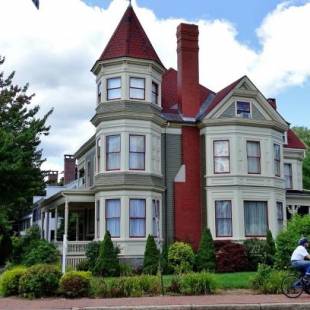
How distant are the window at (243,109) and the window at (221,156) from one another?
193cm

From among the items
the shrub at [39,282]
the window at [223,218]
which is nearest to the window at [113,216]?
the window at [223,218]

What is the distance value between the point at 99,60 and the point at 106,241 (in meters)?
9.92

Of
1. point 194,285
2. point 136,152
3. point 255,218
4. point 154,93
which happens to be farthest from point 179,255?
point 194,285

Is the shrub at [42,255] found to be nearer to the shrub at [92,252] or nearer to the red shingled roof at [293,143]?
the shrub at [92,252]

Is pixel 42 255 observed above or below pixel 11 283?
above

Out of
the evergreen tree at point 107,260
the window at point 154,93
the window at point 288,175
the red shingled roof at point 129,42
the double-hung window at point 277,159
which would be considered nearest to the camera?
the evergreen tree at point 107,260

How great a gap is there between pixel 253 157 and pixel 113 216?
8.43 meters

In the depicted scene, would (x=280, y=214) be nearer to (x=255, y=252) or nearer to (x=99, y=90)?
(x=255, y=252)

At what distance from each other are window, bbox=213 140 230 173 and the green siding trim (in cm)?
371

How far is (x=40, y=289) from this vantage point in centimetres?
1684

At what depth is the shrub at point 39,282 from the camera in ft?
55.2

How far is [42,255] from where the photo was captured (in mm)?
26219

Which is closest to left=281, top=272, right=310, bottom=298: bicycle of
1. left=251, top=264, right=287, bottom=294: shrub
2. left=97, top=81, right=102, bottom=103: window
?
left=251, top=264, right=287, bottom=294: shrub

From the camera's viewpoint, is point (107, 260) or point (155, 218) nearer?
point (107, 260)
